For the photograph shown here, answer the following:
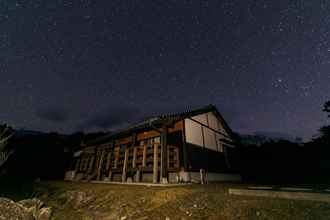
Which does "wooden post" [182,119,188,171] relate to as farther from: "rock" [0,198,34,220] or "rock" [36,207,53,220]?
"rock" [0,198,34,220]

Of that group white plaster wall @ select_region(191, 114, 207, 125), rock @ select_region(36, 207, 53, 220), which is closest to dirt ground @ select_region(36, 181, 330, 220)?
rock @ select_region(36, 207, 53, 220)

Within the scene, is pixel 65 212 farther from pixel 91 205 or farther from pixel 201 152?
pixel 201 152

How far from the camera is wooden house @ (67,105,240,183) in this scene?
10.6 m

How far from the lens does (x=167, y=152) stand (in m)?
10.5

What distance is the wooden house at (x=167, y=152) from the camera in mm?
10648

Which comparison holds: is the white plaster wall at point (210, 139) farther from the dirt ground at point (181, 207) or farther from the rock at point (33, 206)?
the rock at point (33, 206)

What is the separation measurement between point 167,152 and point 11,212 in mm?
7191

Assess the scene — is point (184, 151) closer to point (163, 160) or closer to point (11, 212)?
point (163, 160)

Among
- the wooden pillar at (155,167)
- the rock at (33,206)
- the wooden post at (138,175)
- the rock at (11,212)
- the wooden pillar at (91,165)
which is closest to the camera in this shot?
the rock at (11,212)

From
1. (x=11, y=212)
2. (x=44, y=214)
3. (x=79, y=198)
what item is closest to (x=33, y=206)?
(x=44, y=214)

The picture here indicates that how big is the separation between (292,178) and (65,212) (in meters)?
20.1

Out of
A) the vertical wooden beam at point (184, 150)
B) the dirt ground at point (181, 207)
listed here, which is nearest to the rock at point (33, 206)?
the dirt ground at point (181, 207)

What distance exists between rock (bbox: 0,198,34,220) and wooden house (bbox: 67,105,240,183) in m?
5.66

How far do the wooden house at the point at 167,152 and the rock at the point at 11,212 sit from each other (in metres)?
5.66
